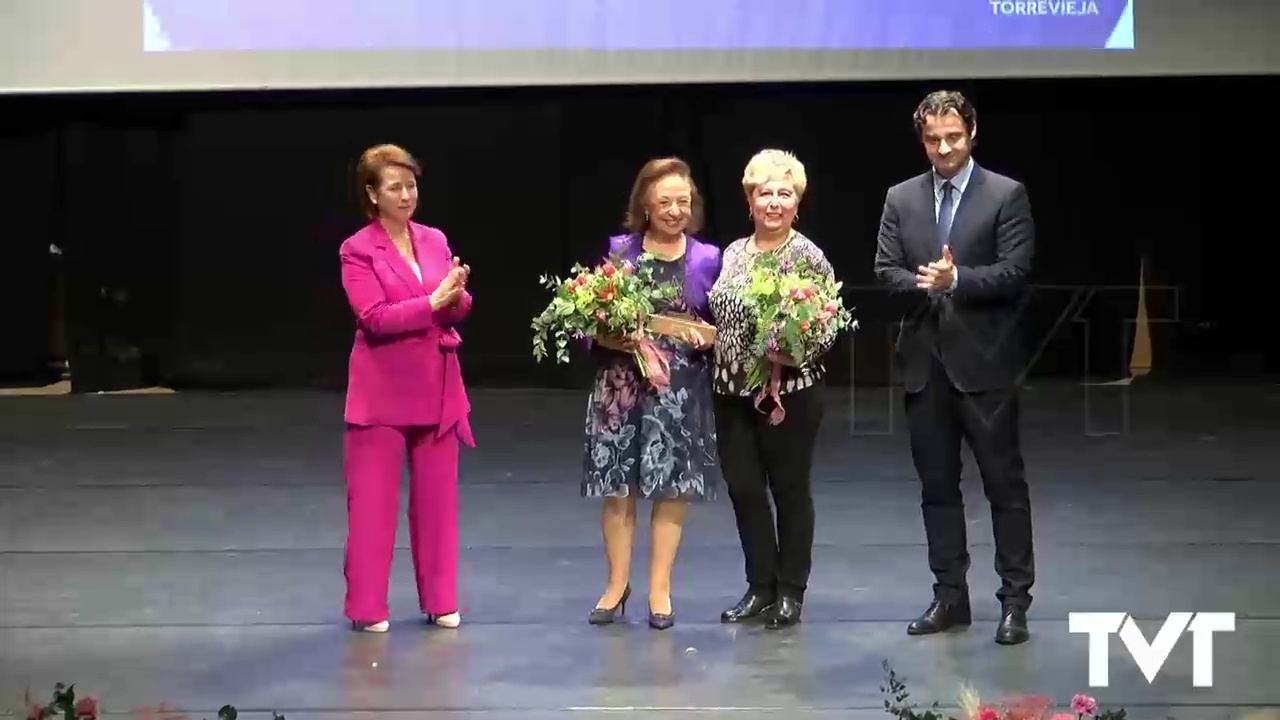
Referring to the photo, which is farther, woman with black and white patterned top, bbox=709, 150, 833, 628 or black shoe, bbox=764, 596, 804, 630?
black shoe, bbox=764, 596, 804, 630

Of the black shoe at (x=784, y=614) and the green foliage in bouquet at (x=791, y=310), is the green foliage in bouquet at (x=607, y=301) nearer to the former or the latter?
the green foliage in bouquet at (x=791, y=310)

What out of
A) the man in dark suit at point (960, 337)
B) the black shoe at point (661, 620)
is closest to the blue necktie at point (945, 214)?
the man in dark suit at point (960, 337)

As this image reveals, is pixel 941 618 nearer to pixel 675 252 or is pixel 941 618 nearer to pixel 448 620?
pixel 675 252

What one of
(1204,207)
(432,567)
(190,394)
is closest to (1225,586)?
(432,567)

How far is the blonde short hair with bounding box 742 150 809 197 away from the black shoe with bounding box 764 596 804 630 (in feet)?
3.49

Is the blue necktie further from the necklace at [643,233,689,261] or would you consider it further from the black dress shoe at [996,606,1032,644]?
the black dress shoe at [996,606,1032,644]

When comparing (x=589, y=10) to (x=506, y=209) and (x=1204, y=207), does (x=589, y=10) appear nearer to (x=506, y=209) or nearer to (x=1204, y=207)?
(x=506, y=209)

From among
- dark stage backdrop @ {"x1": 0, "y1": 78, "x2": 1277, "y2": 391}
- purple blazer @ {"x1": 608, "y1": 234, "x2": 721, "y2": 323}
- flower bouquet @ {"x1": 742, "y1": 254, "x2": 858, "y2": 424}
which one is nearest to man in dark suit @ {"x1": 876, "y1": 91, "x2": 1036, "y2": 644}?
flower bouquet @ {"x1": 742, "y1": 254, "x2": 858, "y2": 424}

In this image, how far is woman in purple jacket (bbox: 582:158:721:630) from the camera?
3746 millimetres

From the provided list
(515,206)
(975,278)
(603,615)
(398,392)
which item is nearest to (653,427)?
(603,615)

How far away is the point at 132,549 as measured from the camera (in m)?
4.99

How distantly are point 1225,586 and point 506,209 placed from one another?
6.06m

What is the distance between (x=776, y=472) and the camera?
377 cm

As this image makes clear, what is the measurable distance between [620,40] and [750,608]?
392cm
